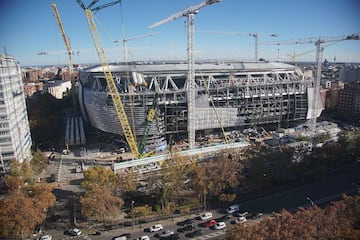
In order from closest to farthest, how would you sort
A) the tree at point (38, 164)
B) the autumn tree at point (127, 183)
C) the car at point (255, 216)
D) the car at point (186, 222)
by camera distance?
the car at point (186, 222) → the car at point (255, 216) → the autumn tree at point (127, 183) → the tree at point (38, 164)

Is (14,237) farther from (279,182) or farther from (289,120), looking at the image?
(289,120)

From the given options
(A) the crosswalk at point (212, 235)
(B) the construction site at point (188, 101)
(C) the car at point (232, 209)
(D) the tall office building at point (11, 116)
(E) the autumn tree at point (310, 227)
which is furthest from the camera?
(B) the construction site at point (188, 101)

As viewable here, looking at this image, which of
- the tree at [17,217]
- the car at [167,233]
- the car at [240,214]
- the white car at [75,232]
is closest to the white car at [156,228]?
the car at [167,233]

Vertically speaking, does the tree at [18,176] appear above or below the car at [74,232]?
above

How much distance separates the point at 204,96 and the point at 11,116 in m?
21.0

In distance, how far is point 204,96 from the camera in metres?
33.7

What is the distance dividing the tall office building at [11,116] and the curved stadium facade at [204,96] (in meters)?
8.92

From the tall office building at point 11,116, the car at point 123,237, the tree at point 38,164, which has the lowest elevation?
the car at point 123,237

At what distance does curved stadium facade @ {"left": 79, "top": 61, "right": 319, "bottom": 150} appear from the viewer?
3241cm

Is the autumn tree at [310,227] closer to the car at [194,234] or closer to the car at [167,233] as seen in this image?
the car at [194,234]

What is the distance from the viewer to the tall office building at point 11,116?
2338 centimetres

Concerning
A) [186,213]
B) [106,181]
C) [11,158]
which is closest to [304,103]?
[186,213]

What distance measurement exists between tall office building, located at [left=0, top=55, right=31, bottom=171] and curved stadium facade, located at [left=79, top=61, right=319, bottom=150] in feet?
29.3

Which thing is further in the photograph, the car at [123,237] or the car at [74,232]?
the car at [74,232]
